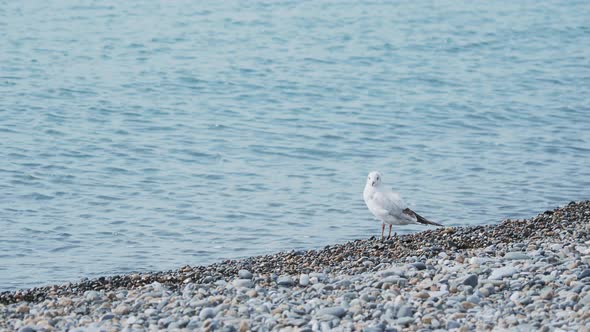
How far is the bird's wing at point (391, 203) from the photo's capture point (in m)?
10.3

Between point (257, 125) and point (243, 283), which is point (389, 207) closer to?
point (243, 283)

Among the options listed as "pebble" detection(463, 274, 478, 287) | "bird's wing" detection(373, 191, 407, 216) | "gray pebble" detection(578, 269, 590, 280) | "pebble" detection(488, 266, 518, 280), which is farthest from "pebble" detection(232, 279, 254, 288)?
"gray pebble" detection(578, 269, 590, 280)

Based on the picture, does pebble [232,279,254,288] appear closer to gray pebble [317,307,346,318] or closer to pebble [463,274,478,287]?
gray pebble [317,307,346,318]

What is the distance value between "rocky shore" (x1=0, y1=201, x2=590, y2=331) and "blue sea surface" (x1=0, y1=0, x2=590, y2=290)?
5.37ft

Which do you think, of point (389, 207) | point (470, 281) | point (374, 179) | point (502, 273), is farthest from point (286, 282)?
point (374, 179)

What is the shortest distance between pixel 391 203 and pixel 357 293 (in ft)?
9.43

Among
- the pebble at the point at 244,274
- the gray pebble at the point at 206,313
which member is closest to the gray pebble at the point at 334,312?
the gray pebble at the point at 206,313

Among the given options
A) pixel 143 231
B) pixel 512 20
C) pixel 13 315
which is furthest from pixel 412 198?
pixel 512 20

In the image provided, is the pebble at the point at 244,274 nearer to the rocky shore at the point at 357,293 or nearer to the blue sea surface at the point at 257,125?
the rocky shore at the point at 357,293

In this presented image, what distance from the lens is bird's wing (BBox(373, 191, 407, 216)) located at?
10344mm

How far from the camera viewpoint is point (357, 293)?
7.59 meters

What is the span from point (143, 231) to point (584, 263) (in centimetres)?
571

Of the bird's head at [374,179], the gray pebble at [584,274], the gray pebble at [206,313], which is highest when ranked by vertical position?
the bird's head at [374,179]

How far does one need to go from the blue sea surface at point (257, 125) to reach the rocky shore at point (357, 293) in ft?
5.37
